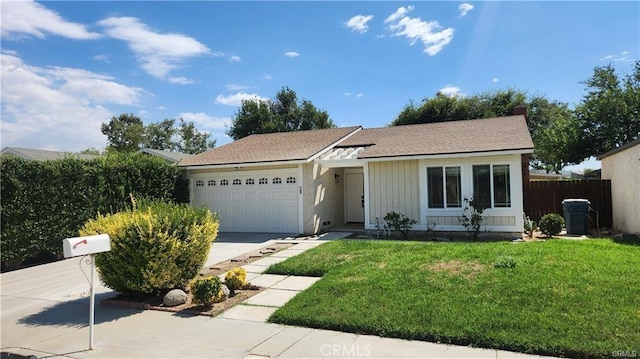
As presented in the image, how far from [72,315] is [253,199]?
9017 millimetres

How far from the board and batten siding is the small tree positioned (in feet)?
4.67

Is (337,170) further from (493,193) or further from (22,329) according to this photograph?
(22,329)

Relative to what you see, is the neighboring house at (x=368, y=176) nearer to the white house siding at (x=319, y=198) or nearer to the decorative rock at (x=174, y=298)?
the white house siding at (x=319, y=198)

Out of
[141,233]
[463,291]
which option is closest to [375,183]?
[463,291]

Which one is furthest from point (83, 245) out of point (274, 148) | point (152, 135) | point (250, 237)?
point (152, 135)

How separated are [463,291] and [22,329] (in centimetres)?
647

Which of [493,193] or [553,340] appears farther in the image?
[493,193]

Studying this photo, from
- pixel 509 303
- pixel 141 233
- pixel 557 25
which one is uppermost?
pixel 557 25

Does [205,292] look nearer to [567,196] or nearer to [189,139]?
[567,196]

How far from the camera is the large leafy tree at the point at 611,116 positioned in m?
23.0

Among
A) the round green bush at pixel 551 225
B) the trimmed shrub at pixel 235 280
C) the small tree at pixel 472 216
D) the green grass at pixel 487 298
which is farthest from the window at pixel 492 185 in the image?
the trimmed shrub at pixel 235 280

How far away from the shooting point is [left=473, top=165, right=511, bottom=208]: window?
11641 mm

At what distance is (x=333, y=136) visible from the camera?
16.8 m

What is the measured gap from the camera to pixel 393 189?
13.0 metres
